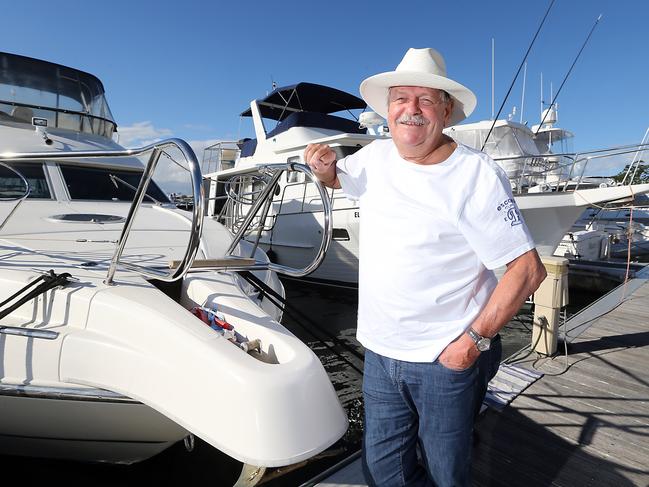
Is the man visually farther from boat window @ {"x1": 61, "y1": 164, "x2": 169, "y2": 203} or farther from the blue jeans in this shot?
boat window @ {"x1": 61, "y1": 164, "x2": 169, "y2": 203}

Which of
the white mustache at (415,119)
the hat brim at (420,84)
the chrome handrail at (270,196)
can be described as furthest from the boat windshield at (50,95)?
the white mustache at (415,119)

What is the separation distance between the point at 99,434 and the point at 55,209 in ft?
7.23

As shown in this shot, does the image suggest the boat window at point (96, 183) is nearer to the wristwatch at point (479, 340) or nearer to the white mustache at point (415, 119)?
the white mustache at point (415, 119)

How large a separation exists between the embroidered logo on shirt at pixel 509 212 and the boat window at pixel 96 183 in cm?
351

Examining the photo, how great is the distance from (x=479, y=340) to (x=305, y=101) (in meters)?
10.7

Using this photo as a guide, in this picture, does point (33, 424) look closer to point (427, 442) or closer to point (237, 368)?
point (237, 368)

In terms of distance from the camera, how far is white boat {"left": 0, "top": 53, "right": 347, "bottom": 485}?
1533 mm

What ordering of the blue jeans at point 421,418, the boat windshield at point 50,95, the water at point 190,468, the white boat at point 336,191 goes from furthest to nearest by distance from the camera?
the white boat at point 336,191, the boat windshield at point 50,95, the water at point 190,468, the blue jeans at point 421,418

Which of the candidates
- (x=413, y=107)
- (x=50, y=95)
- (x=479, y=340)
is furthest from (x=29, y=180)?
(x=479, y=340)

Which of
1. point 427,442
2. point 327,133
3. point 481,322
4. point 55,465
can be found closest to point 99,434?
point 55,465

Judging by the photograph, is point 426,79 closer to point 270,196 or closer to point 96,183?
point 270,196

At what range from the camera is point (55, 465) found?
9.40ft

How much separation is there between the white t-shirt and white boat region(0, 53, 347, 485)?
42 cm

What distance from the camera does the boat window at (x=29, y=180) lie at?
3.57m
